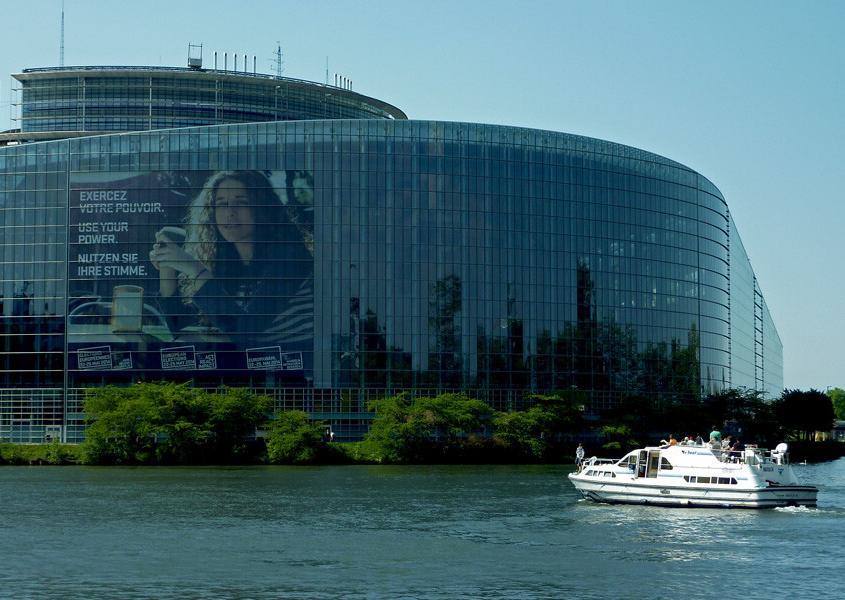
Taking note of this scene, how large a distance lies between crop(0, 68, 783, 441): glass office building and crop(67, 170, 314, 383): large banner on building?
24cm

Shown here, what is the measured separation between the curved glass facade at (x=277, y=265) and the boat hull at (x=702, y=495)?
82.0m

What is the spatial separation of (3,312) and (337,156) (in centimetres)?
4991

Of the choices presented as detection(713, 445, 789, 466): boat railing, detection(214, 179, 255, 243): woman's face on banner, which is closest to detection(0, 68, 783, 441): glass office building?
detection(214, 179, 255, 243): woman's face on banner

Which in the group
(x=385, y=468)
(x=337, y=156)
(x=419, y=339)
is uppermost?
(x=337, y=156)

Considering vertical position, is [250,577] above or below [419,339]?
below

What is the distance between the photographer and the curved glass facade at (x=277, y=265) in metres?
175

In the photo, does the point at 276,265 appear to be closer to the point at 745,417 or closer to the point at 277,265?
the point at 277,265

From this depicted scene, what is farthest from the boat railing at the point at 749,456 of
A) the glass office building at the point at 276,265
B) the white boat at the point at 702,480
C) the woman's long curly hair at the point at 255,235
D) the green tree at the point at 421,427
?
the woman's long curly hair at the point at 255,235

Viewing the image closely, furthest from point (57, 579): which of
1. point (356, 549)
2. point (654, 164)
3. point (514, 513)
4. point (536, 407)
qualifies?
point (654, 164)

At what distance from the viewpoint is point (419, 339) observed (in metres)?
179

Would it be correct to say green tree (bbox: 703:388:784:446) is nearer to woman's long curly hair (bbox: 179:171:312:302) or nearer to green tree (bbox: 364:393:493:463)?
green tree (bbox: 364:393:493:463)

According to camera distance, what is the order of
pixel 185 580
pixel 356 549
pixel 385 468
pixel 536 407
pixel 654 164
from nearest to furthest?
1. pixel 185 580
2. pixel 356 549
3. pixel 385 468
4. pixel 536 407
5. pixel 654 164

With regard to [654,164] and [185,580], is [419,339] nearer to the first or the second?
[654,164]

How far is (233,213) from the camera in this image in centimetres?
17550
